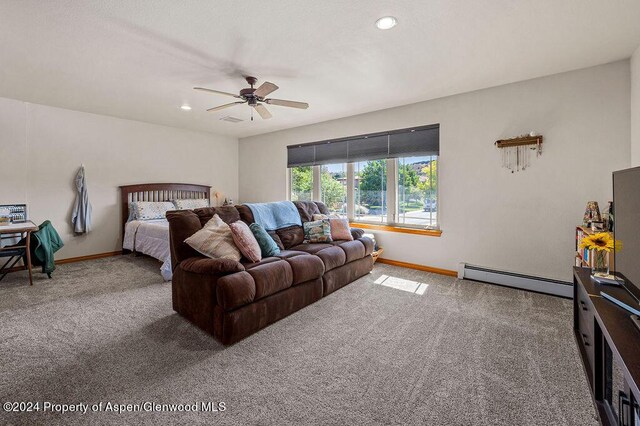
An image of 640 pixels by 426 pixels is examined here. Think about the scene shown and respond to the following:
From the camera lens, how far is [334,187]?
5363mm

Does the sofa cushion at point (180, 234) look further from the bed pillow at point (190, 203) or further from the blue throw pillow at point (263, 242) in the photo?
the bed pillow at point (190, 203)

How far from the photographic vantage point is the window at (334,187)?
522 centimetres

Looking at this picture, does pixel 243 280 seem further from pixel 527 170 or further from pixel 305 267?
pixel 527 170

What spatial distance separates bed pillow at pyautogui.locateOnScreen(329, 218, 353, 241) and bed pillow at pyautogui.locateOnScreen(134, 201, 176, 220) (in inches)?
130

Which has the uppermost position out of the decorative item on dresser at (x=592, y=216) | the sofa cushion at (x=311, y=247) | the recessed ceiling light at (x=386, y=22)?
the recessed ceiling light at (x=386, y=22)

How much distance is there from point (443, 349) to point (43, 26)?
396 cm

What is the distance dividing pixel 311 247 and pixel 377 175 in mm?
1981

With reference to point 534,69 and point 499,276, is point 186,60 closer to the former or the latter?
point 534,69

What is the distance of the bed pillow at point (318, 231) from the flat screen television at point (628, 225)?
2.64 m

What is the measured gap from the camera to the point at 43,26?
2.25 m

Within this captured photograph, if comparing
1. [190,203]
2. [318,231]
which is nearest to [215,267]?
[318,231]

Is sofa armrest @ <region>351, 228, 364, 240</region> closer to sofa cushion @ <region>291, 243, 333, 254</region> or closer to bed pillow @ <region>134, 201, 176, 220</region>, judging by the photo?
sofa cushion @ <region>291, 243, 333, 254</region>

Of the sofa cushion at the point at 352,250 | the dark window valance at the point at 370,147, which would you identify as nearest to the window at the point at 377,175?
the dark window valance at the point at 370,147

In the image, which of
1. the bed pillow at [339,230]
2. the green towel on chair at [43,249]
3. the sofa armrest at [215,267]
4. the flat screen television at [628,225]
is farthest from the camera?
the bed pillow at [339,230]
